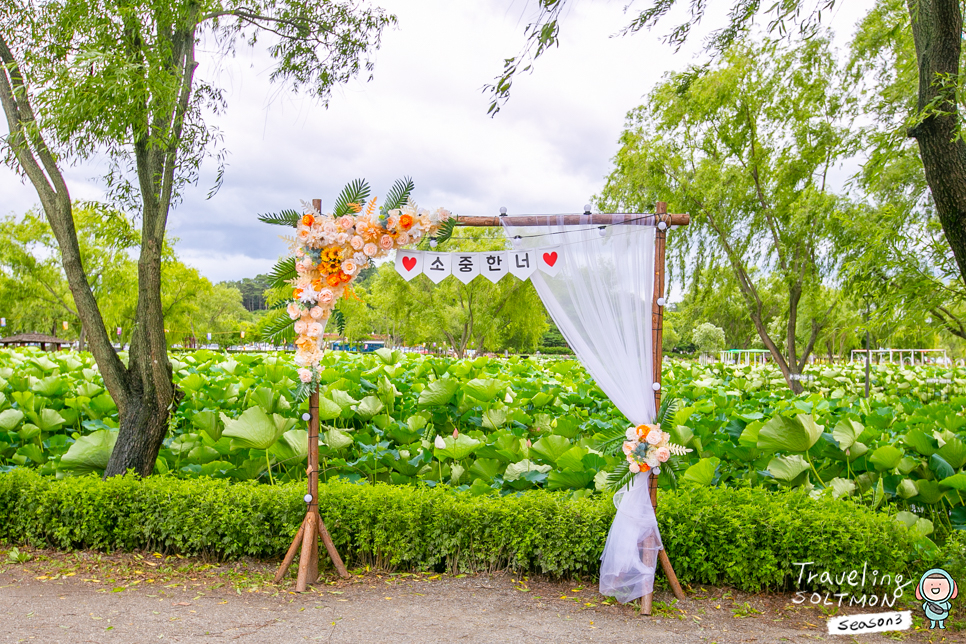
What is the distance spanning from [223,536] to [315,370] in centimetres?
127

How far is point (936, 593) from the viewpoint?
124 inches

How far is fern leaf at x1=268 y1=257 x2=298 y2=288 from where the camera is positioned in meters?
3.65

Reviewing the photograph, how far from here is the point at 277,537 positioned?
381 cm

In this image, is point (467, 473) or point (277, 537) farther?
point (467, 473)

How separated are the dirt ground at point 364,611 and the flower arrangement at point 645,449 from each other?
0.74m

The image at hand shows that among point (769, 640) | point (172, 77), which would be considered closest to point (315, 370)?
point (172, 77)

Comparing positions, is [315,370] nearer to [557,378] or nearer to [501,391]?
[501,391]

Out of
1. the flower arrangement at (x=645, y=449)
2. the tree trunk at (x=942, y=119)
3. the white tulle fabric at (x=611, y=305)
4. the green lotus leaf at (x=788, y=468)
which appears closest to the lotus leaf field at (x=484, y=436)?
Answer: the green lotus leaf at (x=788, y=468)

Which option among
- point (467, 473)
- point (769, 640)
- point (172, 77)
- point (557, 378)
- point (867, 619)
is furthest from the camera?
point (557, 378)

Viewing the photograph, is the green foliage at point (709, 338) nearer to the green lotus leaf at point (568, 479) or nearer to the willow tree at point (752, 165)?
the willow tree at point (752, 165)

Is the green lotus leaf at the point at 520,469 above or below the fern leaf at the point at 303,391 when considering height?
below

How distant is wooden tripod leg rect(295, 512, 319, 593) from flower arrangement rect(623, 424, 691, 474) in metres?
1.80

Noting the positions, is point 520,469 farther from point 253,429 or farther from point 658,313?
point 253,429

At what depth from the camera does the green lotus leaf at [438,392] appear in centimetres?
513
